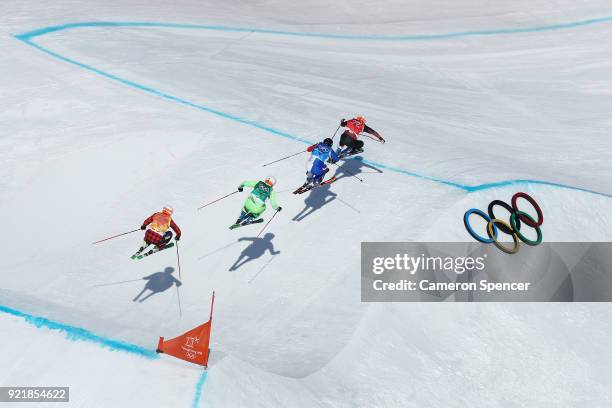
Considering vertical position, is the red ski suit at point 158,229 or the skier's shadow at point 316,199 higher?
the skier's shadow at point 316,199

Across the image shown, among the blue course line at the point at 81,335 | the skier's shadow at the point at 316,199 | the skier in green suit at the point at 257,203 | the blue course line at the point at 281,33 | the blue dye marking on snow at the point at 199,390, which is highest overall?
the blue course line at the point at 281,33

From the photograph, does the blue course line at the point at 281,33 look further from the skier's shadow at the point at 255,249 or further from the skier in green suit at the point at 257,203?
the skier in green suit at the point at 257,203

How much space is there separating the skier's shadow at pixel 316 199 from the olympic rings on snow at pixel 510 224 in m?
3.56

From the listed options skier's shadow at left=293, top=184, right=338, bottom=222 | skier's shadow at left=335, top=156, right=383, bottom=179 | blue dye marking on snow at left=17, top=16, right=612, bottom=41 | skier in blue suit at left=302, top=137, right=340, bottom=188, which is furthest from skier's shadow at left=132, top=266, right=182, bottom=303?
blue dye marking on snow at left=17, top=16, right=612, bottom=41

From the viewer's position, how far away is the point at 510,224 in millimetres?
13953

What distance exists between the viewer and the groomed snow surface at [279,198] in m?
10.1

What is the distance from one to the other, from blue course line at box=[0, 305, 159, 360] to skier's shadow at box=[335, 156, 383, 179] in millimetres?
8326

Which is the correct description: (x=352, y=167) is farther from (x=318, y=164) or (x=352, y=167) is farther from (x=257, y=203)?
(x=257, y=203)

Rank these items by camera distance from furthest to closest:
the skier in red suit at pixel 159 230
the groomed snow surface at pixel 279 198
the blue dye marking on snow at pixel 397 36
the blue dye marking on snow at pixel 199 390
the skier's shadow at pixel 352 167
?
the blue dye marking on snow at pixel 397 36 → the skier's shadow at pixel 352 167 → the skier in red suit at pixel 159 230 → the groomed snow surface at pixel 279 198 → the blue dye marking on snow at pixel 199 390

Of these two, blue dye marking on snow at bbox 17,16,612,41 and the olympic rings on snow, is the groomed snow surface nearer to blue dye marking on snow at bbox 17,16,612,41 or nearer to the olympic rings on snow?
the olympic rings on snow

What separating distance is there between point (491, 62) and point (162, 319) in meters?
21.7

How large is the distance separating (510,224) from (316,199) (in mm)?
4910

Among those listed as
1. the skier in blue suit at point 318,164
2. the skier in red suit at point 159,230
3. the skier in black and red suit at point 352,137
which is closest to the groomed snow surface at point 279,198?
the skier in black and red suit at point 352,137

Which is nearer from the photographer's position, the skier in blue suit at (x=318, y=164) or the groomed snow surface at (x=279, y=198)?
the groomed snow surface at (x=279, y=198)
